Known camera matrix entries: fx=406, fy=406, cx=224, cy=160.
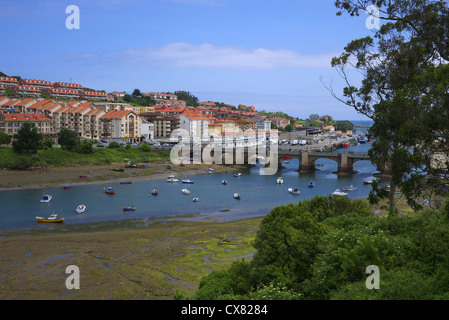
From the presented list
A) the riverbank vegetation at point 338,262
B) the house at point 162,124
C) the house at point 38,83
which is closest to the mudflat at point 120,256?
the riverbank vegetation at point 338,262

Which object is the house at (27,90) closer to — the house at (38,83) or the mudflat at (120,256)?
the house at (38,83)

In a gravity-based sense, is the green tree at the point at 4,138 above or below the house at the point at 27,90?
below

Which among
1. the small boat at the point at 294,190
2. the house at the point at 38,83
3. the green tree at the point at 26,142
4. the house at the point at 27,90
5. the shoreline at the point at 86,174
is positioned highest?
the house at the point at 38,83

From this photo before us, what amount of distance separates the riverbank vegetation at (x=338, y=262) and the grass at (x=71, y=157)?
48.3m

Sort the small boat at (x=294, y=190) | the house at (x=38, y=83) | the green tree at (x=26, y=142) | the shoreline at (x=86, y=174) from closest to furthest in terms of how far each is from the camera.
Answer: the small boat at (x=294, y=190)
the shoreline at (x=86, y=174)
the green tree at (x=26, y=142)
the house at (x=38, y=83)

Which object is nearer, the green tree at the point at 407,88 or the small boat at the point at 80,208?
the green tree at the point at 407,88

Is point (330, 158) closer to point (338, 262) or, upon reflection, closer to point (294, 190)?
point (294, 190)

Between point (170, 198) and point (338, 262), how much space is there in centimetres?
3371

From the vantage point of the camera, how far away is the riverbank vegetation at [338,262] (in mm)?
11305

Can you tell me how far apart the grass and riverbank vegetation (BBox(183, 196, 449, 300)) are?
48.3 m

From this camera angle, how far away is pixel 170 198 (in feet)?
149
